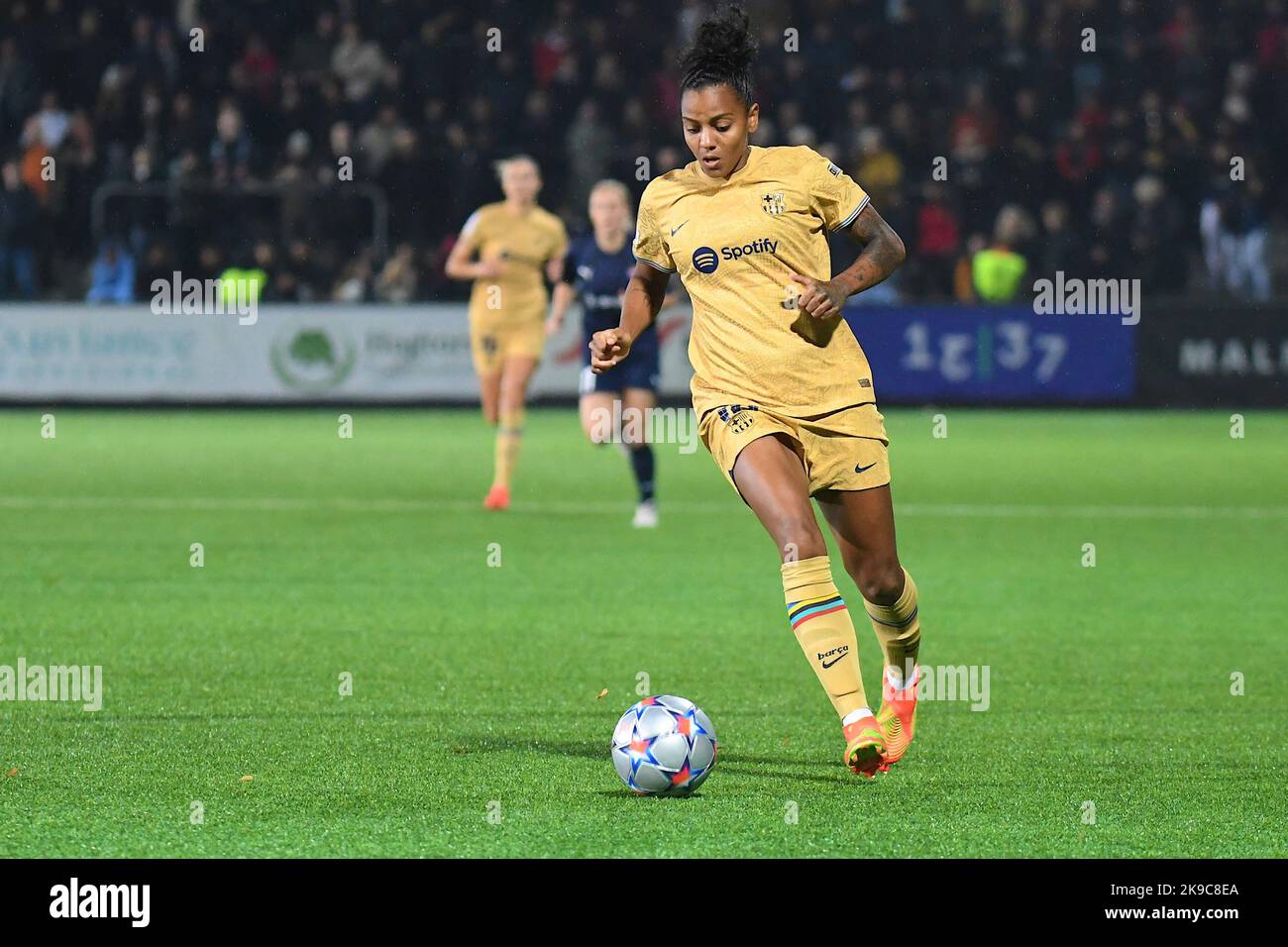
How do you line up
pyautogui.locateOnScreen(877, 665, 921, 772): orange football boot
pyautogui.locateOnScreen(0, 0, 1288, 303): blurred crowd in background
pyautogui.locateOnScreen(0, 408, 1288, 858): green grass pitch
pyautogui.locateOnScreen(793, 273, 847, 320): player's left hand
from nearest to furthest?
1. pyautogui.locateOnScreen(0, 408, 1288, 858): green grass pitch
2. pyautogui.locateOnScreen(793, 273, 847, 320): player's left hand
3. pyautogui.locateOnScreen(877, 665, 921, 772): orange football boot
4. pyautogui.locateOnScreen(0, 0, 1288, 303): blurred crowd in background

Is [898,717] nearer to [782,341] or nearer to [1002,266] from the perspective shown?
[782,341]

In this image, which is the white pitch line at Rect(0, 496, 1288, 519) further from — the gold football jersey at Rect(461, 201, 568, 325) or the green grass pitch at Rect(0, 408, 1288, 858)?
the gold football jersey at Rect(461, 201, 568, 325)

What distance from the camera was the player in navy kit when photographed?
13.3 metres

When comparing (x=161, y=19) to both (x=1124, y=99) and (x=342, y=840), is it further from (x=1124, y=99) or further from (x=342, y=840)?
(x=342, y=840)

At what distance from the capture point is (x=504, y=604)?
995cm

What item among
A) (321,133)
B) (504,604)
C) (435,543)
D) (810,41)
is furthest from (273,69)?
(504,604)

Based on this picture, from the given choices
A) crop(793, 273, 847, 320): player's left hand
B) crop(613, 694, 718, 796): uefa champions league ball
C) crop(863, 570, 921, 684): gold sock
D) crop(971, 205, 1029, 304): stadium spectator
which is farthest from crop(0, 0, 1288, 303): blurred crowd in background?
crop(613, 694, 718, 796): uefa champions league ball

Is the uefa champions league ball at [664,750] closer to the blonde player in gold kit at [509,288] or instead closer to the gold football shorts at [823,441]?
the gold football shorts at [823,441]

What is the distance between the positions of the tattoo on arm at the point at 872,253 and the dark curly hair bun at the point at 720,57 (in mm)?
517

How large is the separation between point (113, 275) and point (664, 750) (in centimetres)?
1948

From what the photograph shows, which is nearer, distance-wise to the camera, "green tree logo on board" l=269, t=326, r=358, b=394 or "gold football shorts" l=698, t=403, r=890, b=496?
"gold football shorts" l=698, t=403, r=890, b=496

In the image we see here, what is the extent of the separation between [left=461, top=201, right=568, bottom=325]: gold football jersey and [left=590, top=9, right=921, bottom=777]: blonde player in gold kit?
8.42 meters

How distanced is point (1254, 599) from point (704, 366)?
503cm

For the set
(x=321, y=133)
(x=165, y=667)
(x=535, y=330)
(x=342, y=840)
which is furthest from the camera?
(x=321, y=133)
